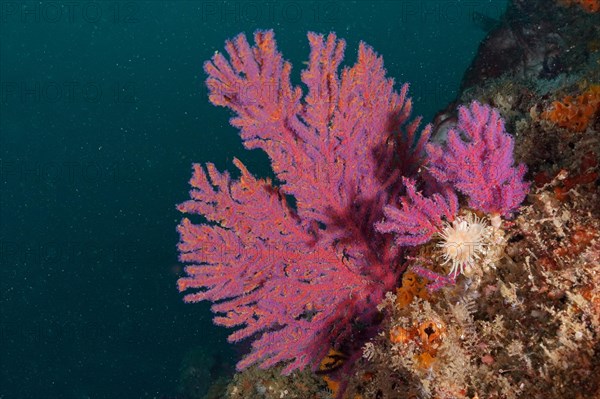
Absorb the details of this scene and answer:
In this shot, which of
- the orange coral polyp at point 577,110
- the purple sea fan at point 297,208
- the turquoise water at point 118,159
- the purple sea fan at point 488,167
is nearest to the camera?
the purple sea fan at point 488,167

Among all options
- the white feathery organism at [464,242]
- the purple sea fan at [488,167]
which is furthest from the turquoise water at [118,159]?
the white feathery organism at [464,242]

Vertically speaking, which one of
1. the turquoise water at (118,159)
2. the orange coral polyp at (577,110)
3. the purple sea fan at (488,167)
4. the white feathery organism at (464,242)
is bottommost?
the white feathery organism at (464,242)

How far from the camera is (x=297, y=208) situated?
3311 millimetres

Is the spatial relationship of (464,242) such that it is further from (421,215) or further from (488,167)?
(488,167)

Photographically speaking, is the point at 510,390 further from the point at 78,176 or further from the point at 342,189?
the point at 78,176

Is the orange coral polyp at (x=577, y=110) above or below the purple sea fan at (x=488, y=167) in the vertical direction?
above

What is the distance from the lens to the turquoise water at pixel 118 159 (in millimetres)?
24578

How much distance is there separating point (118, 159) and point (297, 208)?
52.6 metres

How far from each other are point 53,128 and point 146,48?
1086 inches

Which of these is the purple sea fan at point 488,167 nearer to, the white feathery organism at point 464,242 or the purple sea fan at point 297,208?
the white feathery organism at point 464,242

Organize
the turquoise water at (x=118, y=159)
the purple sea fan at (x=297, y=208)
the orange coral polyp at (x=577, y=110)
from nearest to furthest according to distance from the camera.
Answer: the orange coral polyp at (x=577, y=110)
the purple sea fan at (x=297, y=208)
the turquoise water at (x=118, y=159)

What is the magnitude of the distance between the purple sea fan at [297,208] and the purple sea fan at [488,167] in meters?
0.95

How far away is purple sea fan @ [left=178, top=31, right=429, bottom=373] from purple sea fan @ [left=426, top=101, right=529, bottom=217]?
0.95 m

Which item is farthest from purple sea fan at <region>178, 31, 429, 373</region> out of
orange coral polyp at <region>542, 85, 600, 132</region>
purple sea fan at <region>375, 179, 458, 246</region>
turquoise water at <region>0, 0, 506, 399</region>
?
turquoise water at <region>0, 0, 506, 399</region>
